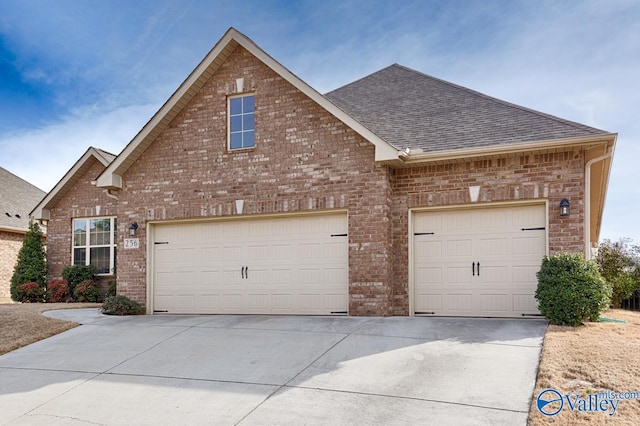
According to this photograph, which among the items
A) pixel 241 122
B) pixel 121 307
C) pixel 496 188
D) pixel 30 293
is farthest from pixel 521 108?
pixel 30 293

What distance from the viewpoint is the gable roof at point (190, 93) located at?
1181cm

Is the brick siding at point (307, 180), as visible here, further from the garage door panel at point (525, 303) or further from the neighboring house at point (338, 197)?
the garage door panel at point (525, 303)

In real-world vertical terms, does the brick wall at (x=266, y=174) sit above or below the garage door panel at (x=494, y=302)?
above

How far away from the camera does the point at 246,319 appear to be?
1121 cm

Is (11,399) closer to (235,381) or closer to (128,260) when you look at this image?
(235,381)

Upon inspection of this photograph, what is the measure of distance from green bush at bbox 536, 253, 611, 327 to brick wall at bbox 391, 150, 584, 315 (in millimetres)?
1095

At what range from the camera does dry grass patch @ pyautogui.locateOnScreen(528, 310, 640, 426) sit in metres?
5.28

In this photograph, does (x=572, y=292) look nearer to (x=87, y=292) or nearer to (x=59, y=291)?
(x=87, y=292)

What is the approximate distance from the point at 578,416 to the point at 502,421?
0.75m

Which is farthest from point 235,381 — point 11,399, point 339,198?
point 339,198

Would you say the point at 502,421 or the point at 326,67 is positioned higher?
the point at 326,67

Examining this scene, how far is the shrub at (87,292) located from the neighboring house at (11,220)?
17.0 feet

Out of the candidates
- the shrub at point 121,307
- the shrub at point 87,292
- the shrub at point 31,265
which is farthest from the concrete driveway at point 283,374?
the shrub at point 31,265

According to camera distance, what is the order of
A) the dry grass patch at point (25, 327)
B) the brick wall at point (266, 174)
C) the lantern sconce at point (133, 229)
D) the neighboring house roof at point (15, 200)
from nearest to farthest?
the dry grass patch at point (25, 327) → the brick wall at point (266, 174) → the lantern sconce at point (133, 229) → the neighboring house roof at point (15, 200)
